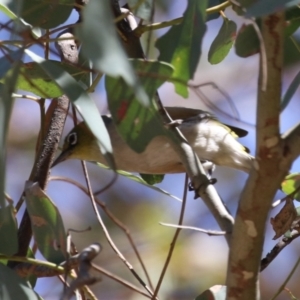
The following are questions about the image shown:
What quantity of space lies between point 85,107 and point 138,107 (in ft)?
0.29

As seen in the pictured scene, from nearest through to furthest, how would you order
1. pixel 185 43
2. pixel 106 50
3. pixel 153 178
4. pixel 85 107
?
1. pixel 106 50
2. pixel 85 107
3. pixel 185 43
4. pixel 153 178

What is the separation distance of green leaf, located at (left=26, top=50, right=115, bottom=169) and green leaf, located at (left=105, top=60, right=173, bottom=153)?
0.04 metres

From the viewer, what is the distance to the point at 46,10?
1.02 m

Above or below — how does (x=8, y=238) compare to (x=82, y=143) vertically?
below

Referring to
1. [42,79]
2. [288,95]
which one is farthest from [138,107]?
[42,79]

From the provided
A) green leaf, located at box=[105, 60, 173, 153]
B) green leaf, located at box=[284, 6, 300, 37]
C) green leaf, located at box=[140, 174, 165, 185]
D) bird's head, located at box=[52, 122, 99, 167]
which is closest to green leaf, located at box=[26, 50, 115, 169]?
green leaf, located at box=[105, 60, 173, 153]

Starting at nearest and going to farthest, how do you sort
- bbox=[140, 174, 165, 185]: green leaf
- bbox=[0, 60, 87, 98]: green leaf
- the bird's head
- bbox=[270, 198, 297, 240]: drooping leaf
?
bbox=[0, 60, 87, 98]: green leaf → bbox=[270, 198, 297, 240]: drooping leaf → bbox=[140, 174, 165, 185]: green leaf → the bird's head

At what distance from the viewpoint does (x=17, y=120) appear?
3.07m

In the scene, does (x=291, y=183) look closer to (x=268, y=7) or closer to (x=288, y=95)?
(x=288, y=95)

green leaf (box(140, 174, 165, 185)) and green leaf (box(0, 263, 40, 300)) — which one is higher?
green leaf (box(140, 174, 165, 185))

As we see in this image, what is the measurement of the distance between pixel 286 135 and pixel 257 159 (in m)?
0.05

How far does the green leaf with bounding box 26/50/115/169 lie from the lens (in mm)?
663

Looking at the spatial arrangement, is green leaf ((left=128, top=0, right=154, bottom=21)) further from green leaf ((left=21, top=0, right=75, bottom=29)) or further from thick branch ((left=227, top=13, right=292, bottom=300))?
thick branch ((left=227, top=13, right=292, bottom=300))

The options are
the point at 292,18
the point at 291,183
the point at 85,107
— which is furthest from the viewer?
the point at 291,183
